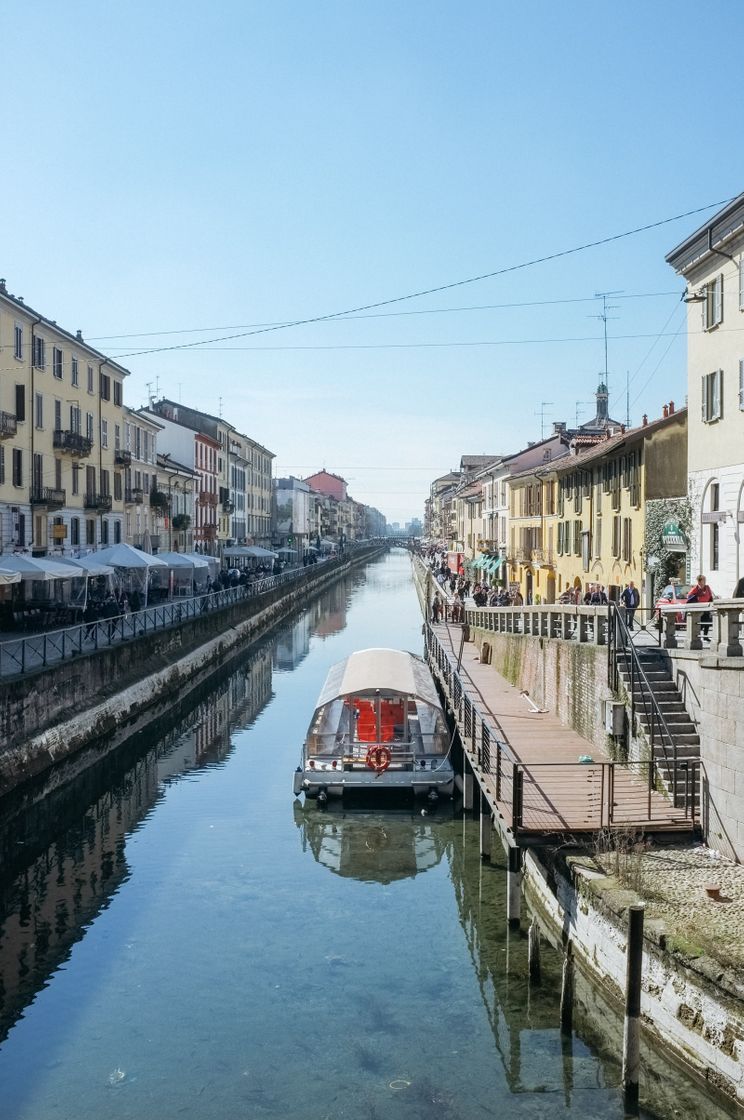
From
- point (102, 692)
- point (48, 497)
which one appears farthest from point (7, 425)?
point (102, 692)

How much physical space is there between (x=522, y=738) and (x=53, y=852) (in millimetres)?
9475

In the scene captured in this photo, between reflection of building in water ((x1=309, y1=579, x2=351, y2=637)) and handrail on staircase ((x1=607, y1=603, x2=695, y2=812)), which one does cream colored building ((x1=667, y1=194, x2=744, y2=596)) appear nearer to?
handrail on staircase ((x1=607, y1=603, x2=695, y2=812))

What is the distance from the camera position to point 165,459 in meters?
65.2

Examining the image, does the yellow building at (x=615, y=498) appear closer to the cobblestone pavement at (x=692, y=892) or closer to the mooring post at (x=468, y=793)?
the mooring post at (x=468, y=793)

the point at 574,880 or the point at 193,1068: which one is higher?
the point at 574,880

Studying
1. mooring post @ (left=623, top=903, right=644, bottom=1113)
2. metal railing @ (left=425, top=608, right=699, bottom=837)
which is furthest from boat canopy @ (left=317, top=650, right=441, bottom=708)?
mooring post @ (left=623, top=903, right=644, bottom=1113)

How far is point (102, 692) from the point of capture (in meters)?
28.0

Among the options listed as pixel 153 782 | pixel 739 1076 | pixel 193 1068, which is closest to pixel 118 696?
pixel 153 782

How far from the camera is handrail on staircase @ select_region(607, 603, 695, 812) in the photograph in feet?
48.8

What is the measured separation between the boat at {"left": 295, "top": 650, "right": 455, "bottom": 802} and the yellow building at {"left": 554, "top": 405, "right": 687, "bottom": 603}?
35.3 ft

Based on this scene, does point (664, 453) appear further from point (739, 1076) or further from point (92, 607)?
point (739, 1076)

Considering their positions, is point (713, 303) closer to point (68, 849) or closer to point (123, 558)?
point (68, 849)

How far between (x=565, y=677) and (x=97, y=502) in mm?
30587

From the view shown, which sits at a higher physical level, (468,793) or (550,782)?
(550,782)
